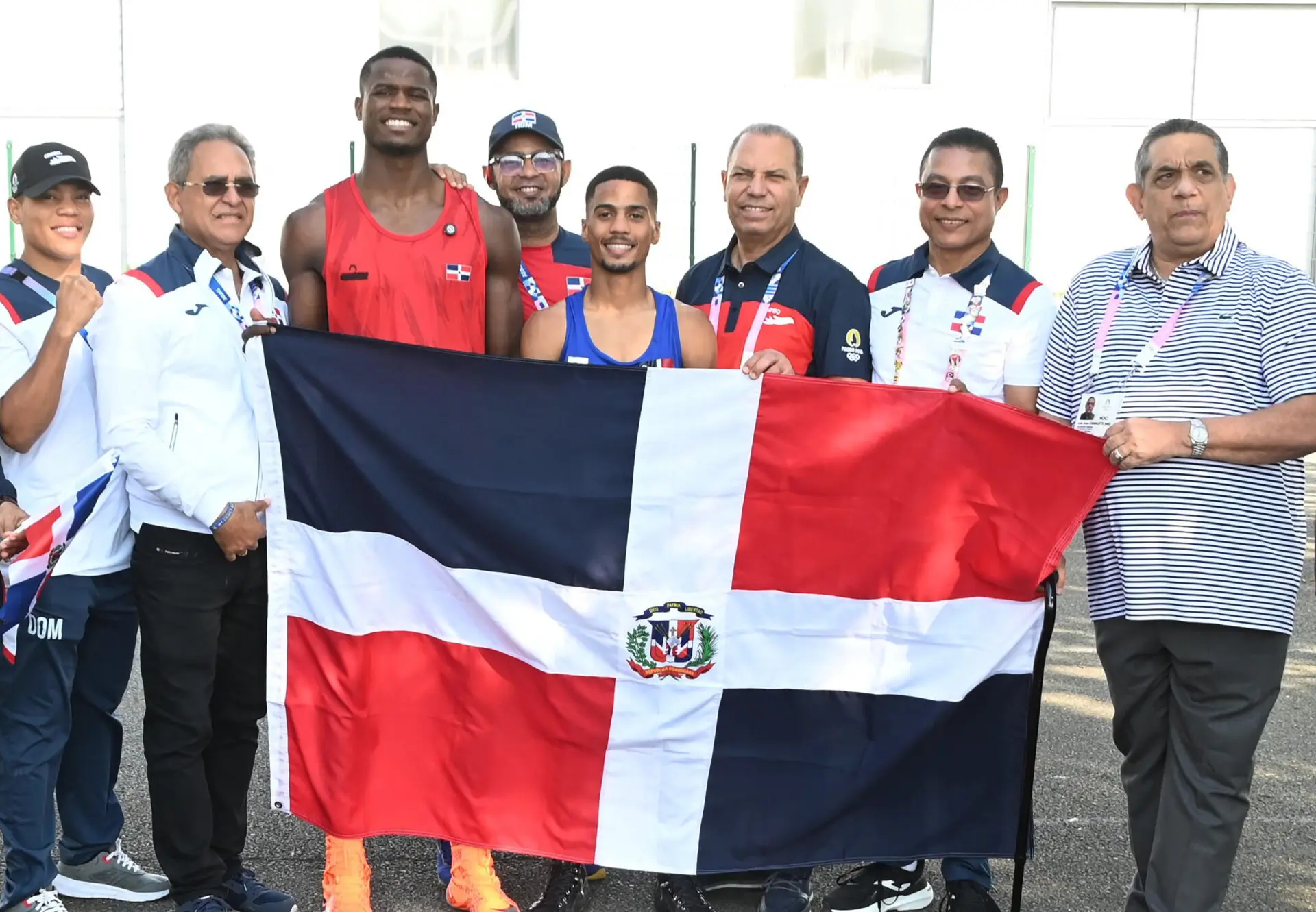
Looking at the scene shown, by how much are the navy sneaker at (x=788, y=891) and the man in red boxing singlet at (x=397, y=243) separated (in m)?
1.89

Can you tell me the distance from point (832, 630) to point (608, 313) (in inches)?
47.9

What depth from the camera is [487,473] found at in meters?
3.74

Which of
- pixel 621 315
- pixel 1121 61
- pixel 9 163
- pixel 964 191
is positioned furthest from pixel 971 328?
pixel 9 163

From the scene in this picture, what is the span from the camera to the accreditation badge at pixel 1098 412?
3.51m

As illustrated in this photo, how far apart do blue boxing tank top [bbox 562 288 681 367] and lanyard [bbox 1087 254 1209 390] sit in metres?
1.25

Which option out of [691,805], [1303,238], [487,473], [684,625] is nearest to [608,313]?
[487,473]

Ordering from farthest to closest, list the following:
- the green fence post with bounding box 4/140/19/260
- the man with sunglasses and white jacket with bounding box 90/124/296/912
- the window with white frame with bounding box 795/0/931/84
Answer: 1. the window with white frame with bounding box 795/0/931/84
2. the green fence post with bounding box 4/140/19/260
3. the man with sunglasses and white jacket with bounding box 90/124/296/912

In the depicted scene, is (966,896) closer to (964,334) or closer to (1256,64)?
(964,334)

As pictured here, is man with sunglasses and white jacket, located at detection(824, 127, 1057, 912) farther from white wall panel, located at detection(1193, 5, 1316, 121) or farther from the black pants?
white wall panel, located at detection(1193, 5, 1316, 121)

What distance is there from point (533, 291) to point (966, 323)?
5.48ft

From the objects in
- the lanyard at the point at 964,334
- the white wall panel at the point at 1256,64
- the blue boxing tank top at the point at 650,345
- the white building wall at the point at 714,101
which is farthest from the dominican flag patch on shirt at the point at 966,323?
the white wall panel at the point at 1256,64

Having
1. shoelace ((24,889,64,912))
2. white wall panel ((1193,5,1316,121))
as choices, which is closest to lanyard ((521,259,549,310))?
shoelace ((24,889,64,912))

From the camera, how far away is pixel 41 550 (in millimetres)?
3566

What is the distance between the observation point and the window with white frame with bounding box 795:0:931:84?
15.2m
